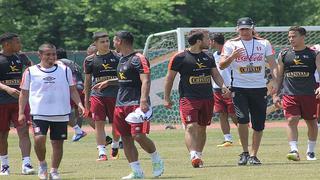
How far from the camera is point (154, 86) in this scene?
31484 mm

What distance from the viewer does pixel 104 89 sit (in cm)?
1867

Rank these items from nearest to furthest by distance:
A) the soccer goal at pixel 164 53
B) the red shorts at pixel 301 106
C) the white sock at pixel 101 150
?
1. the red shorts at pixel 301 106
2. the white sock at pixel 101 150
3. the soccer goal at pixel 164 53

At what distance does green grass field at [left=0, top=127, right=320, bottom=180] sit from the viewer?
14773 mm

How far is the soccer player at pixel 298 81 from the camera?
1728cm

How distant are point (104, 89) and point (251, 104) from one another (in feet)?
10.2

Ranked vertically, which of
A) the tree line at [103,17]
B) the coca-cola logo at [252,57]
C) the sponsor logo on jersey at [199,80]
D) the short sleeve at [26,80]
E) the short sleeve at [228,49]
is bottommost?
the sponsor logo on jersey at [199,80]

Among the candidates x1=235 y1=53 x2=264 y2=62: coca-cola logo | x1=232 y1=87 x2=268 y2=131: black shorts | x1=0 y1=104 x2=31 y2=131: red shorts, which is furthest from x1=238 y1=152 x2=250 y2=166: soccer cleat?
x1=0 y1=104 x2=31 y2=131: red shorts

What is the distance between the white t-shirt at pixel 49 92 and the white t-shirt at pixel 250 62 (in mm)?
3383

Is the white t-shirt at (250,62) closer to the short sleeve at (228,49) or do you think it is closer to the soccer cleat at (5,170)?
the short sleeve at (228,49)

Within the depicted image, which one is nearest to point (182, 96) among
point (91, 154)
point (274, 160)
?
point (274, 160)

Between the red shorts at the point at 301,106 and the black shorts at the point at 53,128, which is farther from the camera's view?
the red shorts at the point at 301,106

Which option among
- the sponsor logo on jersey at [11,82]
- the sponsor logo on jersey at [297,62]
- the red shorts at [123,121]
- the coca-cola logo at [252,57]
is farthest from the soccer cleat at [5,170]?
the sponsor logo on jersey at [297,62]

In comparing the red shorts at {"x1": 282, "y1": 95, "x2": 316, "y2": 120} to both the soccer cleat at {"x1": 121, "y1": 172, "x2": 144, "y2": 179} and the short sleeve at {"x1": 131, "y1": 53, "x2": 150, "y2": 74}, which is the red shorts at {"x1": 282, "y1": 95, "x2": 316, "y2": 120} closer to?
the short sleeve at {"x1": 131, "y1": 53, "x2": 150, "y2": 74}

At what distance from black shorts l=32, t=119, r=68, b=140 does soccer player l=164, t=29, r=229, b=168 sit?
255 centimetres
